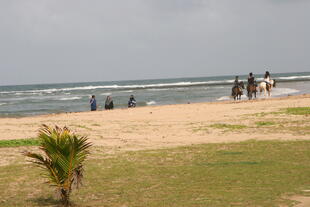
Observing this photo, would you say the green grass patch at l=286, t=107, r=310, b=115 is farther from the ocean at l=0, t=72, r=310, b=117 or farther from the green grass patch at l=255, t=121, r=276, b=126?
the ocean at l=0, t=72, r=310, b=117

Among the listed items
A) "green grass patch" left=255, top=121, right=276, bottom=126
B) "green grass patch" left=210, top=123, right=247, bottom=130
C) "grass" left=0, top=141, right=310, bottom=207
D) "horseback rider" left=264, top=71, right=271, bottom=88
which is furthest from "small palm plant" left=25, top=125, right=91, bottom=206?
"horseback rider" left=264, top=71, right=271, bottom=88

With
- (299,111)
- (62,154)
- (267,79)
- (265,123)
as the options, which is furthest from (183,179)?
(267,79)

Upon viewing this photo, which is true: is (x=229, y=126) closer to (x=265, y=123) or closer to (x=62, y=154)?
(x=265, y=123)

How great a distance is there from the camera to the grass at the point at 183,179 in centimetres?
854

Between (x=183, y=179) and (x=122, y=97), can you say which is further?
(x=122, y=97)

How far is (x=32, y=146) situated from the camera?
1602 cm

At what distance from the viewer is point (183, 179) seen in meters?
10.3

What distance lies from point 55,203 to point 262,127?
39.7ft

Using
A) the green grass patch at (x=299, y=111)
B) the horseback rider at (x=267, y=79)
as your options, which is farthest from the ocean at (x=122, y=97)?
the green grass patch at (x=299, y=111)

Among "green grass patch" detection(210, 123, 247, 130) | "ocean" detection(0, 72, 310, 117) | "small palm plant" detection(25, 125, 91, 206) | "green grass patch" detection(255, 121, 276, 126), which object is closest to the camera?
"small palm plant" detection(25, 125, 91, 206)

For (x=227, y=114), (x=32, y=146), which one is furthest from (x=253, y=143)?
(x=227, y=114)

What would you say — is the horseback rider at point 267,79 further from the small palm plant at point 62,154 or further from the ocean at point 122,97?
the small palm plant at point 62,154

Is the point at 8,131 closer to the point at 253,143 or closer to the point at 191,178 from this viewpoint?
the point at 253,143

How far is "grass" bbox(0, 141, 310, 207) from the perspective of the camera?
8.54 meters
